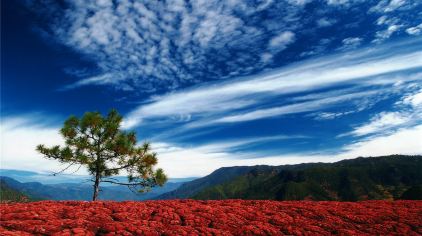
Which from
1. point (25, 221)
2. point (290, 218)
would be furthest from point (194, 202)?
point (25, 221)

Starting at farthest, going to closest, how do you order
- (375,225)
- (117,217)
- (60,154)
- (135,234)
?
(60,154) < (375,225) < (117,217) < (135,234)

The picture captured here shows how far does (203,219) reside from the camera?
1527cm

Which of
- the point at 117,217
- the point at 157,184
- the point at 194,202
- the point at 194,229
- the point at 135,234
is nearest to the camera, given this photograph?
the point at 135,234

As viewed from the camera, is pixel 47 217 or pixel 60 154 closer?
pixel 47 217

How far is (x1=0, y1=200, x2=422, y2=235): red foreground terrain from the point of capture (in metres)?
13.0

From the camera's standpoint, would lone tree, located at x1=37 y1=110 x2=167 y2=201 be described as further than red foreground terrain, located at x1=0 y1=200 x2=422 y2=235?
Yes

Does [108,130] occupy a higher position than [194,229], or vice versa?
[108,130]

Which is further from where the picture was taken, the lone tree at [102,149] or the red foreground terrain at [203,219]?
the lone tree at [102,149]

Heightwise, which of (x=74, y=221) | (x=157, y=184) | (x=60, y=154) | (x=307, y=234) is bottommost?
(x=307, y=234)

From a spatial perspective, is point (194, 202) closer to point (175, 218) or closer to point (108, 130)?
point (175, 218)

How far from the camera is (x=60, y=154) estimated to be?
109ft

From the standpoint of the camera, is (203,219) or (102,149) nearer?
(203,219)

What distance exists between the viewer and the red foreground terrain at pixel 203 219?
1302cm

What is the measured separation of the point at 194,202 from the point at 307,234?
729cm
